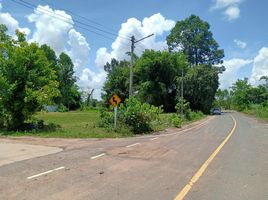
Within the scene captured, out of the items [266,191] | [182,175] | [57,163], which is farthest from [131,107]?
[266,191]

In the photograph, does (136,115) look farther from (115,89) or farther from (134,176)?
(115,89)

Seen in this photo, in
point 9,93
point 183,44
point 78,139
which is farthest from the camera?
point 183,44

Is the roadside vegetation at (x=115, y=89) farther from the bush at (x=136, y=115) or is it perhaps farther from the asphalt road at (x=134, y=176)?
the asphalt road at (x=134, y=176)

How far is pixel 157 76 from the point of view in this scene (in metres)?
68.4

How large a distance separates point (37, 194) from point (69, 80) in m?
88.8

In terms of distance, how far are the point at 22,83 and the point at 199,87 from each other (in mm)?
55551

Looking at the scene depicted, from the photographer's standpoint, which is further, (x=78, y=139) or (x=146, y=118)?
(x=146, y=118)

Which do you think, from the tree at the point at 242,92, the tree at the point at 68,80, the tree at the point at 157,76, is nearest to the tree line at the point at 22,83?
the tree at the point at 157,76

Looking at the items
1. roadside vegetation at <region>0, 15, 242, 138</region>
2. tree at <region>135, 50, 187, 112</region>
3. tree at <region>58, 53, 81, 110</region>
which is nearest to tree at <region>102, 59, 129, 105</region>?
roadside vegetation at <region>0, 15, 242, 138</region>

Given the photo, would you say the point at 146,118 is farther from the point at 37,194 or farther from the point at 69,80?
the point at 69,80

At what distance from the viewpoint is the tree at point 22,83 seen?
22.5 m

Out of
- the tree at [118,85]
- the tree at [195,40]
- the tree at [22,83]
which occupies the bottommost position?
the tree at [22,83]

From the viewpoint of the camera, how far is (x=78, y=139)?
1955 cm

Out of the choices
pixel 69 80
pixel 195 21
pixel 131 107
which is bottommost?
pixel 131 107
